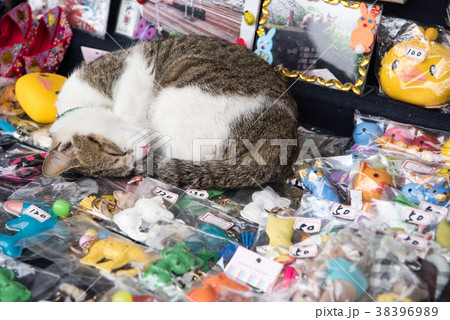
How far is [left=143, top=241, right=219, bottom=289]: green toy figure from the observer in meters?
1.14

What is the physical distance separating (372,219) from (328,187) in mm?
243

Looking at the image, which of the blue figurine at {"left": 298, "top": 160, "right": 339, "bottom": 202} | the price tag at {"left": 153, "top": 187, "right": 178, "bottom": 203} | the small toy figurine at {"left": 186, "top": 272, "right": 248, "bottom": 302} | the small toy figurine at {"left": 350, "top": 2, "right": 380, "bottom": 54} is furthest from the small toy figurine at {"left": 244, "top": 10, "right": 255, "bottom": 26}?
the small toy figurine at {"left": 186, "top": 272, "right": 248, "bottom": 302}

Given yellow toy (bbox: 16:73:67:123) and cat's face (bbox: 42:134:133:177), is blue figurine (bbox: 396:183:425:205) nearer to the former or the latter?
cat's face (bbox: 42:134:133:177)

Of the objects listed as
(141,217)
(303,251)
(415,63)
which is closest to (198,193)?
(141,217)

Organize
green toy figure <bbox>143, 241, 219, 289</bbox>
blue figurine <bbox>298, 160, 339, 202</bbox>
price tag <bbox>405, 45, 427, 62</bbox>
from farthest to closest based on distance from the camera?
1. price tag <bbox>405, 45, 427, 62</bbox>
2. blue figurine <bbox>298, 160, 339, 202</bbox>
3. green toy figure <bbox>143, 241, 219, 289</bbox>

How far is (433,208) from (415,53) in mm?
672

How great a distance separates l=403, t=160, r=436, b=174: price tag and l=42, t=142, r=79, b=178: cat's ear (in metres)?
1.29

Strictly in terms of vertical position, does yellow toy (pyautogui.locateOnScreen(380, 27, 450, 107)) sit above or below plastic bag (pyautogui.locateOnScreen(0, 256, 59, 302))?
above

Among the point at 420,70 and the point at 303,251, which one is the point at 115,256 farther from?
the point at 420,70

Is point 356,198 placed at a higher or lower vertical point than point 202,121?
lower

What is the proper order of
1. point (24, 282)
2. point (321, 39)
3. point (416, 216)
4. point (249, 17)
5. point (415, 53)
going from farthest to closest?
point (249, 17) < point (321, 39) < point (415, 53) < point (416, 216) < point (24, 282)

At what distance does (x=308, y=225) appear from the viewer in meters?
1.36

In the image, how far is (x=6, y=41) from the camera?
7.57 feet

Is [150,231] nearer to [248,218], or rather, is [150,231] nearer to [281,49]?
[248,218]
